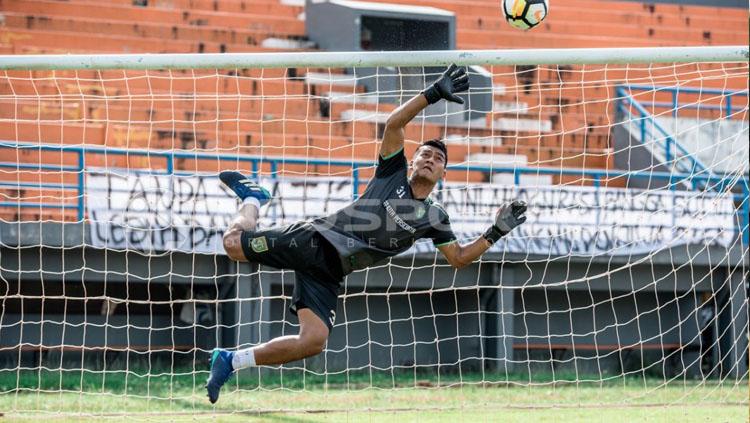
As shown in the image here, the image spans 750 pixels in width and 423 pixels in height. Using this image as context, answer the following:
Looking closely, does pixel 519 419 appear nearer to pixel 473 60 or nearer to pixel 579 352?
pixel 473 60

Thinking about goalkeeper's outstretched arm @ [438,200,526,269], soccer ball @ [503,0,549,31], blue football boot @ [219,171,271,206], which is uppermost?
soccer ball @ [503,0,549,31]

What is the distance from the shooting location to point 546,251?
40.7 ft

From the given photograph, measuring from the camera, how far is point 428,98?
677 centimetres

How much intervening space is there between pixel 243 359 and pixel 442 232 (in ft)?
4.98

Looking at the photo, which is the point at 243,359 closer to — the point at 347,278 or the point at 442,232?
the point at 442,232

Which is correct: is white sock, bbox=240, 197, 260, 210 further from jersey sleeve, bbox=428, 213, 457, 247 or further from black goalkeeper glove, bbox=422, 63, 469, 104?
black goalkeeper glove, bbox=422, 63, 469, 104

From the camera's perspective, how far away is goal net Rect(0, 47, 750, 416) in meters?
10.4

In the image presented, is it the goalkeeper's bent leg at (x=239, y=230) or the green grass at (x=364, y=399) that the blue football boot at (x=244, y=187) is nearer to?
the goalkeeper's bent leg at (x=239, y=230)

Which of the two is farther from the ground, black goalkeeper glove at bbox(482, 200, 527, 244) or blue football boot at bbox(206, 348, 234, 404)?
black goalkeeper glove at bbox(482, 200, 527, 244)

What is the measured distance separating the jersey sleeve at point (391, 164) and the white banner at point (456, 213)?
12.7 ft

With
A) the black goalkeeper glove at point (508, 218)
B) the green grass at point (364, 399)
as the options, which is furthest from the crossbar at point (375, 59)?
the green grass at point (364, 399)

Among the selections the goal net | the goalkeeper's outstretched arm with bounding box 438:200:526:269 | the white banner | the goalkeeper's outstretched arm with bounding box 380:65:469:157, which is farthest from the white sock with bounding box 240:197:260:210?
the white banner

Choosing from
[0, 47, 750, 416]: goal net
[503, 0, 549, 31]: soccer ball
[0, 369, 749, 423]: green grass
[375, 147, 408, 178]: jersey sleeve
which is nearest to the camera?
[375, 147, 408, 178]: jersey sleeve

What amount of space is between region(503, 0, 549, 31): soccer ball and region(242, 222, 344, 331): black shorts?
2374 mm
